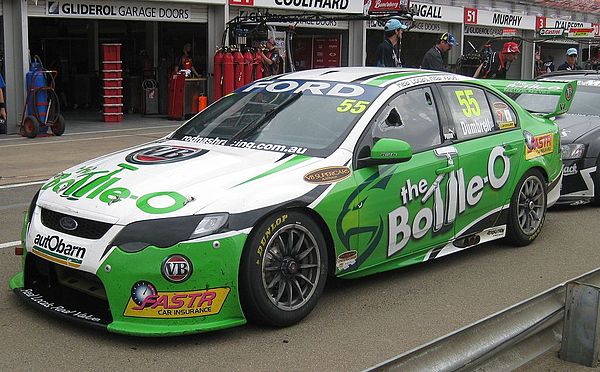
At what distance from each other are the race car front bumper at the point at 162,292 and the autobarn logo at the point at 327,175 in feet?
2.30

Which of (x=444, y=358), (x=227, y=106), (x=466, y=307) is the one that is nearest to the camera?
(x=444, y=358)

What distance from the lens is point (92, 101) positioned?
932 inches

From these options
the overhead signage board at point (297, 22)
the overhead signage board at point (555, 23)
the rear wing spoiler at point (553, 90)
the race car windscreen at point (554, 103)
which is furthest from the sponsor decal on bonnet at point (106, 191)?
the overhead signage board at point (555, 23)

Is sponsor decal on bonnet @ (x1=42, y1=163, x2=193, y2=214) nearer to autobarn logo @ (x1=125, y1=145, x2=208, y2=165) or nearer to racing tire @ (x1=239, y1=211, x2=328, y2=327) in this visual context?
autobarn logo @ (x1=125, y1=145, x2=208, y2=165)

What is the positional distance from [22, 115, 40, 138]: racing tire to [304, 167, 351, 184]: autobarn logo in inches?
446

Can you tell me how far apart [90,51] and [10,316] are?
20.7 meters

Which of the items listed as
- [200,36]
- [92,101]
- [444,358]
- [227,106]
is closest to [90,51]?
[92,101]

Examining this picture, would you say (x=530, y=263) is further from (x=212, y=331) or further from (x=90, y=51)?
(x=90, y=51)

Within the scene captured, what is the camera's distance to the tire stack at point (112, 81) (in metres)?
18.0

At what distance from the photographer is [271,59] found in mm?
21344

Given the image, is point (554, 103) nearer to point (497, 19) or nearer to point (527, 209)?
point (527, 209)

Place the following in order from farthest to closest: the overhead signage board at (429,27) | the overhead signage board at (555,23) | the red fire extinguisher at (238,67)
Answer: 1. the overhead signage board at (555,23)
2. the overhead signage board at (429,27)
3. the red fire extinguisher at (238,67)

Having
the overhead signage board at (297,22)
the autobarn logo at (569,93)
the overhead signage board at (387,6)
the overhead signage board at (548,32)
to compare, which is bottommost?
the autobarn logo at (569,93)

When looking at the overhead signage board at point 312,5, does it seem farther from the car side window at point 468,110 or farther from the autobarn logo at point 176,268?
the autobarn logo at point 176,268
